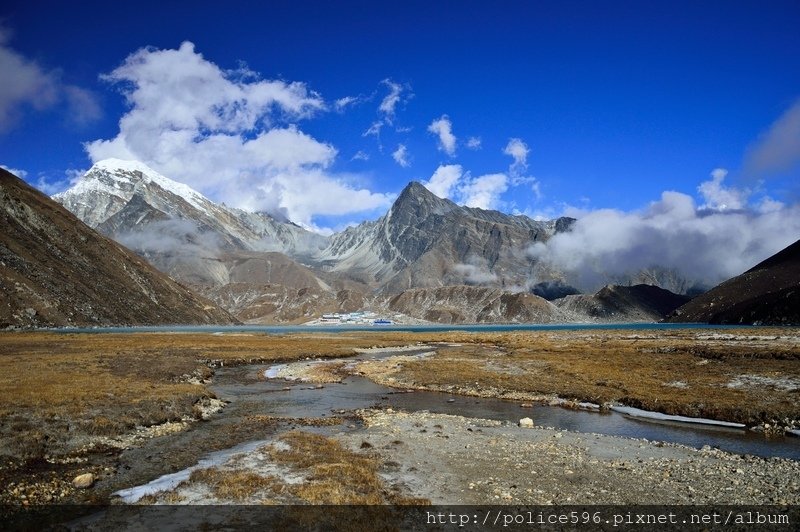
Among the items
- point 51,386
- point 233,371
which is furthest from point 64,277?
point 51,386

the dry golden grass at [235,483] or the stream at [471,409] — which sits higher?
the dry golden grass at [235,483]

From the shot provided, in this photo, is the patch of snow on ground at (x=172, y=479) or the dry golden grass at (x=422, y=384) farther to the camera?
the dry golden grass at (x=422, y=384)

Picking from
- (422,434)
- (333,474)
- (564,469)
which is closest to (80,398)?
(333,474)

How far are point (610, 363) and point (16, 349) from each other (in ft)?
310

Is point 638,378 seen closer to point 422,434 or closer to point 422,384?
point 422,384

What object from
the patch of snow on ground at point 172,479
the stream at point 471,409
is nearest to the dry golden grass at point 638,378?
the stream at point 471,409

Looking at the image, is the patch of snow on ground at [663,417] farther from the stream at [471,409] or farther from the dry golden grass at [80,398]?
the dry golden grass at [80,398]

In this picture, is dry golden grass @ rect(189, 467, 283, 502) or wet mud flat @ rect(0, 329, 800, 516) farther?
wet mud flat @ rect(0, 329, 800, 516)

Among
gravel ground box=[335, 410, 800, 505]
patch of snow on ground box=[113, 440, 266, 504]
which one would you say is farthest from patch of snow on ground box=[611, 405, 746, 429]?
patch of snow on ground box=[113, 440, 266, 504]

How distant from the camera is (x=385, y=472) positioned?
2286cm

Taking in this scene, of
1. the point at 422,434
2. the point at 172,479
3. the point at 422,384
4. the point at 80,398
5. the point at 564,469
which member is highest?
the point at 564,469

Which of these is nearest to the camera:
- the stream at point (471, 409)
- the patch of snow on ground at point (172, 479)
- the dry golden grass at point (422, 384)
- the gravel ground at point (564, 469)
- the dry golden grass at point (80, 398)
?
the gravel ground at point (564, 469)

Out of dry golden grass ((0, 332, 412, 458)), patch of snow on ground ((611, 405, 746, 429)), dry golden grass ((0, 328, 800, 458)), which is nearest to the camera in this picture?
dry golden grass ((0, 332, 412, 458))

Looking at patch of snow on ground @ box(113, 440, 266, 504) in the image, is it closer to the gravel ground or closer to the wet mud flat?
the wet mud flat
